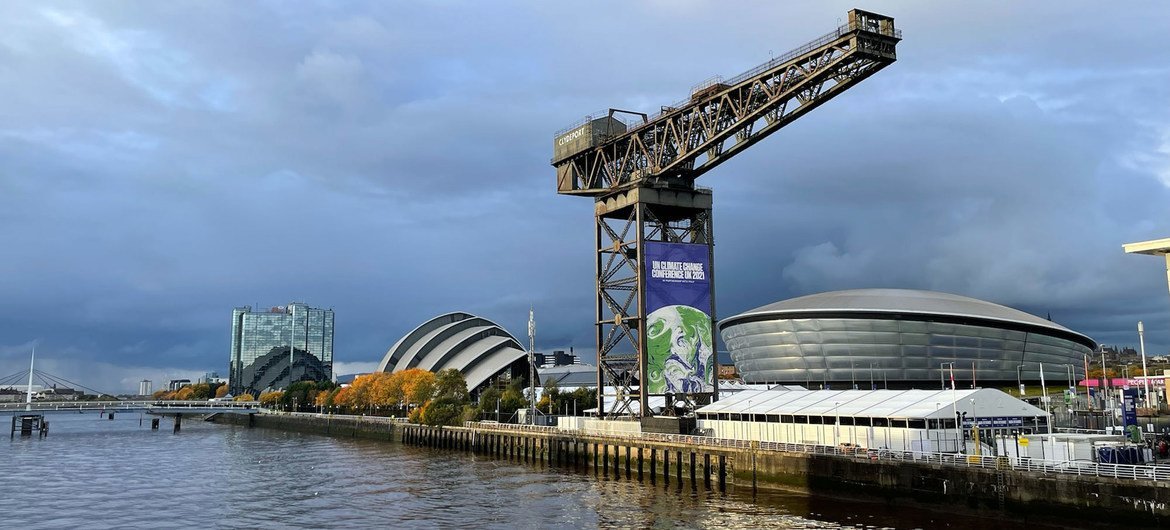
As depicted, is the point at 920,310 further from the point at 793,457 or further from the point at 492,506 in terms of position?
the point at 492,506

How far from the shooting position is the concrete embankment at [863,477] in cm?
3197

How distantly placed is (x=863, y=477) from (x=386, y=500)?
2658cm

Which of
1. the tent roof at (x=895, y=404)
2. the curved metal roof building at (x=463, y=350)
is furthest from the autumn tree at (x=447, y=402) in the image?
the tent roof at (x=895, y=404)

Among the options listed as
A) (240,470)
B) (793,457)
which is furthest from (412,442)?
(793,457)

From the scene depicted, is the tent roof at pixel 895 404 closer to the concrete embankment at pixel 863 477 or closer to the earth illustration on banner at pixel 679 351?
the concrete embankment at pixel 863 477

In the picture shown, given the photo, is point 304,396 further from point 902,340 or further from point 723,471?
point 723,471

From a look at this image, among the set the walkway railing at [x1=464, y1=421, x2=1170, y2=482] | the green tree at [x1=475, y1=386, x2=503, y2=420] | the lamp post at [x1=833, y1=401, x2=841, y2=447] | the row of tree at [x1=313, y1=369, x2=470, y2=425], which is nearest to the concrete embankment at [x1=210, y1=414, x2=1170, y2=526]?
the walkway railing at [x1=464, y1=421, x2=1170, y2=482]

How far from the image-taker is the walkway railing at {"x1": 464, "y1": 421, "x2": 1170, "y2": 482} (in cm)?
3250

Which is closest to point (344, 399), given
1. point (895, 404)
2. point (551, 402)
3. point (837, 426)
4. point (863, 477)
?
point (551, 402)

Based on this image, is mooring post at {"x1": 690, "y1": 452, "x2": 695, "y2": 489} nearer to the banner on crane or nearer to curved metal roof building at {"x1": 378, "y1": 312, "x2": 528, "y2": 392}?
the banner on crane

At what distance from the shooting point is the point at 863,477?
41219 mm

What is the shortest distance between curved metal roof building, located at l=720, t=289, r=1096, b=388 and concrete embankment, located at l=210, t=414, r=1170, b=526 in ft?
246

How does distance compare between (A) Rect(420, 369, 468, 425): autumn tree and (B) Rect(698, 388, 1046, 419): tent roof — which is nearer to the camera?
(B) Rect(698, 388, 1046, 419): tent roof

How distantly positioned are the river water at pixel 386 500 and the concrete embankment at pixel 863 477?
1011 millimetres
